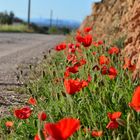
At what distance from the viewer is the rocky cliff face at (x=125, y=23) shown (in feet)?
24.6

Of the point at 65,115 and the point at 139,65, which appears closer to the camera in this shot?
the point at 65,115

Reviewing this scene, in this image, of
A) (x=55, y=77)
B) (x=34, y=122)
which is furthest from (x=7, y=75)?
(x=34, y=122)

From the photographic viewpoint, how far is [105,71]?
4383 mm

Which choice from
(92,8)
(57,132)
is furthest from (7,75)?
(92,8)

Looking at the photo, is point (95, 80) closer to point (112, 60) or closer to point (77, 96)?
point (77, 96)

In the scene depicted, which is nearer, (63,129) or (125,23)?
(63,129)

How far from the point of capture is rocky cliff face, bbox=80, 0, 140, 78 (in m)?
7.50

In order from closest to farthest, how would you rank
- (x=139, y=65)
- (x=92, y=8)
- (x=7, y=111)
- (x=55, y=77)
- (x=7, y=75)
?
(x=139, y=65) < (x=7, y=111) < (x=55, y=77) < (x=7, y=75) < (x=92, y=8)

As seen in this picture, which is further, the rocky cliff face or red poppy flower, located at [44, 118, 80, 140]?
the rocky cliff face


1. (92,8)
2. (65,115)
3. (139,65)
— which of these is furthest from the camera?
(92,8)

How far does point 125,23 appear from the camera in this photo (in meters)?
11.8

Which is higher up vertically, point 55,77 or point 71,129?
point 71,129

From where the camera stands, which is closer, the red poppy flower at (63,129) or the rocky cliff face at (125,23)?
the red poppy flower at (63,129)

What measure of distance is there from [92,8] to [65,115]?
16450 millimetres
